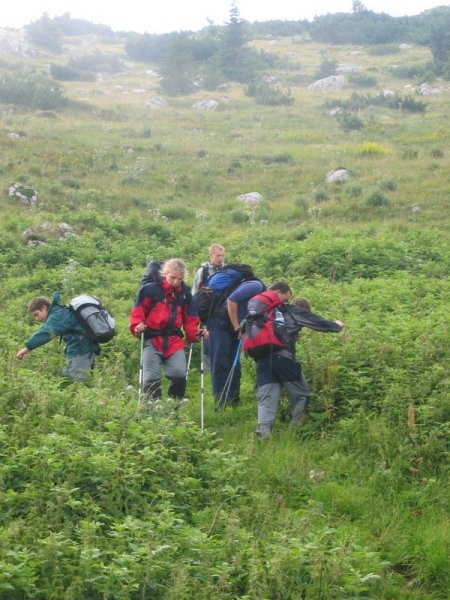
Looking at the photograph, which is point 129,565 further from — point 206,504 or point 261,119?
point 261,119

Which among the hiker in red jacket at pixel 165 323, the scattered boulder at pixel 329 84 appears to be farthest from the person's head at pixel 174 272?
the scattered boulder at pixel 329 84

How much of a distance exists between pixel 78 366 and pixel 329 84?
48547 mm

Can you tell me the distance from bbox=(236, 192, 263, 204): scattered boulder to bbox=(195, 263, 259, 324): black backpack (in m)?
14.3

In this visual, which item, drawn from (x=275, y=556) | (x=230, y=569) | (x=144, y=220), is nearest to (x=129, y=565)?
(x=230, y=569)

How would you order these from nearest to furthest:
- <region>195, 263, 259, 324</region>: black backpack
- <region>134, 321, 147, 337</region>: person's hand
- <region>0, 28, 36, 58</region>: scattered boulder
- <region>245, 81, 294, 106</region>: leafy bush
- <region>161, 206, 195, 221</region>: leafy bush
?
1. <region>134, 321, 147, 337</region>: person's hand
2. <region>195, 263, 259, 324</region>: black backpack
3. <region>161, 206, 195, 221</region>: leafy bush
4. <region>245, 81, 294, 106</region>: leafy bush
5. <region>0, 28, 36, 58</region>: scattered boulder

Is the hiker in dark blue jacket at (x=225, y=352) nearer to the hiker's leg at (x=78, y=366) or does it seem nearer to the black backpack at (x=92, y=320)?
the black backpack at (x=92, y=320)

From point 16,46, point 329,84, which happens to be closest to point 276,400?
point 329,84

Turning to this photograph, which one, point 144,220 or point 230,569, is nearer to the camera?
point 230,569

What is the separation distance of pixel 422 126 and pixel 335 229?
19822mm

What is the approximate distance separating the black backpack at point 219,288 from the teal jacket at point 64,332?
1465mm

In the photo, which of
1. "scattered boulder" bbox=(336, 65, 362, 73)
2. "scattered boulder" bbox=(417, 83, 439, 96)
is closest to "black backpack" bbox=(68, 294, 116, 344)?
"scattered boulder" bbox=(417, 83, 439, 96)

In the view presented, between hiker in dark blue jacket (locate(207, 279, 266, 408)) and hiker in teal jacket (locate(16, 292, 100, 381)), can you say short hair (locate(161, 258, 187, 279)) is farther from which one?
hiker in teal jacket (locate(16, 292, 100, 381))

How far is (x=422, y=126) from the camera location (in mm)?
36344

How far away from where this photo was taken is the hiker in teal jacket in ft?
28.3
